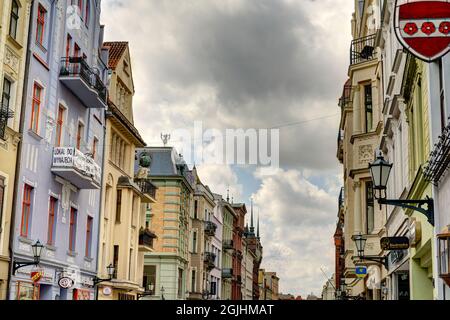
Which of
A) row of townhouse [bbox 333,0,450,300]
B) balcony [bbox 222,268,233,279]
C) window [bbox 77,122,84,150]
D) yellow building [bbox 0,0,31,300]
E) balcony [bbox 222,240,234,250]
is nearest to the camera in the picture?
row of townhouse [bbox 333,0,450,300]

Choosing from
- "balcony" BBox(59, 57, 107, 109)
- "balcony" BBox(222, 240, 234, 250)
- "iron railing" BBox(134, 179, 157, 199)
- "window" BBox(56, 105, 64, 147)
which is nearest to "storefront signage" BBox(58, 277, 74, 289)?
"window" BBox(56, 105, 64, 147)

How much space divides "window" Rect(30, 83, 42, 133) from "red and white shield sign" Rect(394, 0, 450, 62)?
15.5 metres

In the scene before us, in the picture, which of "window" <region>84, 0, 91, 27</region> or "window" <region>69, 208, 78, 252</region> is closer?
"window" <region>69, 208, 78, 252</region>

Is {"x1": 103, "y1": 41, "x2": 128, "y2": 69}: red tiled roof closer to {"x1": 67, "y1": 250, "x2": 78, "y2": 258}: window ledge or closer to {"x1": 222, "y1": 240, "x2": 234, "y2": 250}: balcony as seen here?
{"x1": 67, "y1": 250, "x2": 78, "y2": 258}: window ledge

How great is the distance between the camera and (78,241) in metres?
29.3

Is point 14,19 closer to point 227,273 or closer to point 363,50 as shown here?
point 363,50

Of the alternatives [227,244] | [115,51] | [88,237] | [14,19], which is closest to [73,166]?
[14,19]

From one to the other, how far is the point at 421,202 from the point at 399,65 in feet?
19.9

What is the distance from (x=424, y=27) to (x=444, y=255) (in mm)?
3333

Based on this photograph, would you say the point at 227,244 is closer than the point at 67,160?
No

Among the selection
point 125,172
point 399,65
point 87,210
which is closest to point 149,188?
point 125,172

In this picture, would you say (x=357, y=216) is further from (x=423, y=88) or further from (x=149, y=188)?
(x=149, y=188)

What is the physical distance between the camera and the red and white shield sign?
32.9ft

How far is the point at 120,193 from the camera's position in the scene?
1435 inches
